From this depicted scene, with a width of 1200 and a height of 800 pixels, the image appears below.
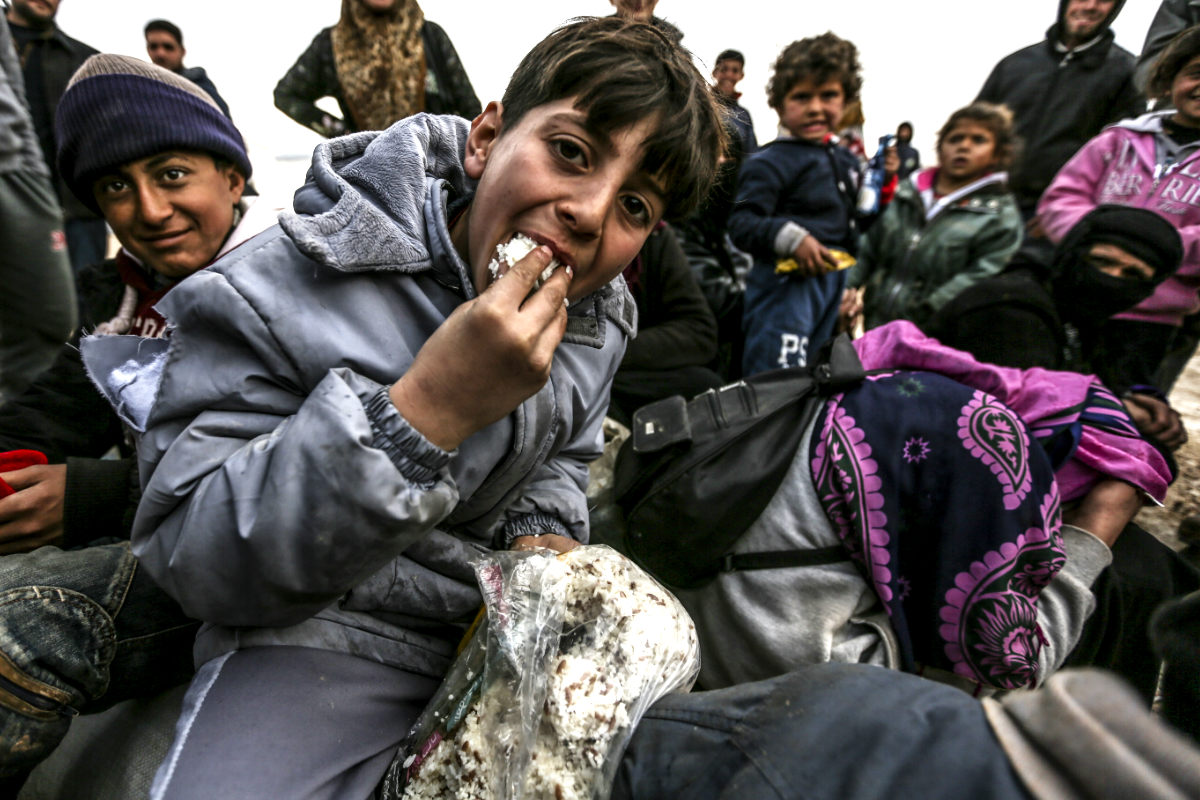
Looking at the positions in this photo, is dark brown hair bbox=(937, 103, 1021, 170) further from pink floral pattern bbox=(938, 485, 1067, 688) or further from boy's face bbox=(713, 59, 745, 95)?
pink floral pattern bbox=(938, 485, 1067, 688)

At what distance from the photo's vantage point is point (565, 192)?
1.11 metres

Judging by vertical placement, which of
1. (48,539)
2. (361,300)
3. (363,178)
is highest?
(363,178)

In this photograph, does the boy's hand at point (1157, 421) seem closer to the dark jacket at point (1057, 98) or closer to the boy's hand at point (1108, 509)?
the boy's hand at point (1108, 509)

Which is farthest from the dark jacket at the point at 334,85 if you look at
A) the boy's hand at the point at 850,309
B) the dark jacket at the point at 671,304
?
the boy's hand at the point at 850,309

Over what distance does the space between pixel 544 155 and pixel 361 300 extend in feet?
1.29

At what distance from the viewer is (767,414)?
1.78 metres

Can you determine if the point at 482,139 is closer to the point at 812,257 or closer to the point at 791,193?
the point at 812,257

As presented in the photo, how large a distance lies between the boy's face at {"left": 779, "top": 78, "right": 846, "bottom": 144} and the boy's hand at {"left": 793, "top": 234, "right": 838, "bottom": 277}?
2.11ft

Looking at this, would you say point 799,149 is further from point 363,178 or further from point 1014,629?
point 363,178

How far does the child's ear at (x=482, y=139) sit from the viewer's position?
1306mm

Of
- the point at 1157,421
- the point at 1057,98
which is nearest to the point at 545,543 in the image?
the point at 1157,421

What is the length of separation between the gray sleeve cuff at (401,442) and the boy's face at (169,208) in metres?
1.17

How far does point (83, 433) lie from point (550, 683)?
158cm

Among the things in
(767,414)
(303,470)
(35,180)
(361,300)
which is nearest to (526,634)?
(303,470)
